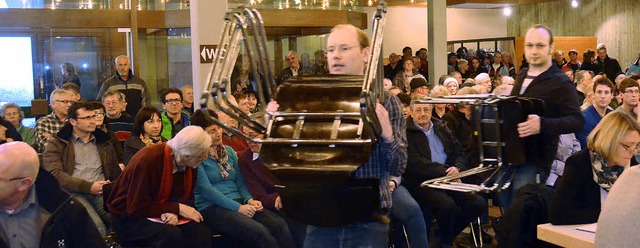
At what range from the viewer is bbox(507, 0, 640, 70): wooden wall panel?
730 inches

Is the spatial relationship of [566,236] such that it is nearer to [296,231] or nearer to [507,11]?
[296,231]

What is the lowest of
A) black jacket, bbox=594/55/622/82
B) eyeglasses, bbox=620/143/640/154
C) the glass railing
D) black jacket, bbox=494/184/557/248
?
black jacket, bbox=494/184/557/248

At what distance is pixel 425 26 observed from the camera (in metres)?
18.7

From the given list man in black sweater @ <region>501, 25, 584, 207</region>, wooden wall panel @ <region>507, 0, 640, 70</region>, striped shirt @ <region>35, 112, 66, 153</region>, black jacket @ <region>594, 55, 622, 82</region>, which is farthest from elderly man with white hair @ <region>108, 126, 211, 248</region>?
wooden wall panel @ <region>507, 0, 640, 70</region>

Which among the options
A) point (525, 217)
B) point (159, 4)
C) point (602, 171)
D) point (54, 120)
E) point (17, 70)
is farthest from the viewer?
point (159, 4)

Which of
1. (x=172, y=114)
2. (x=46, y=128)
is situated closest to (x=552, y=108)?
(x=172, y=114)

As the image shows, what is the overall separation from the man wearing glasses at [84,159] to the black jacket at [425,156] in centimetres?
208

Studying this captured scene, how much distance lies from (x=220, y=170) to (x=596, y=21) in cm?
1513

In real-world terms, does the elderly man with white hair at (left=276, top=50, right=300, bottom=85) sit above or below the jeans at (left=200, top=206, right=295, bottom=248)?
above

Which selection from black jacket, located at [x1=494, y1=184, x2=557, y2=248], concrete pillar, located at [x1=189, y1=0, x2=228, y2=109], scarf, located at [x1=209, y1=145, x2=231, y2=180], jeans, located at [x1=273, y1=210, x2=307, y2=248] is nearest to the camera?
black jacket, located at [x1=494, y1=184, x2=557, y2=248]

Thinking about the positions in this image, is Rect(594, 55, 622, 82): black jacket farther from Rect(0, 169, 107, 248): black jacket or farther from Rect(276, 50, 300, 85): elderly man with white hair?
Rect(0, 169, 107, 248): black jacket

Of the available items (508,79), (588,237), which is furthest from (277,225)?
(508,79)

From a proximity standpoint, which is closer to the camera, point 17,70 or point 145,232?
point 145,232

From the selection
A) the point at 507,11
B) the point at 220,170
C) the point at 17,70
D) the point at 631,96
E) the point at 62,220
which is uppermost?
the point at 507,11
